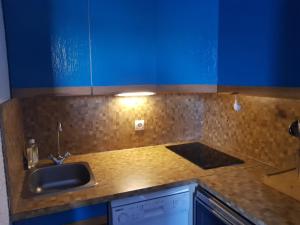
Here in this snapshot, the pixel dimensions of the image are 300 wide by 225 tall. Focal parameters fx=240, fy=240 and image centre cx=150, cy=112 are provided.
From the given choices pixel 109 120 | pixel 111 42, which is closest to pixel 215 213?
pixel 109 120

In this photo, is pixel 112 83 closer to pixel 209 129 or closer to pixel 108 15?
pixel 108 15

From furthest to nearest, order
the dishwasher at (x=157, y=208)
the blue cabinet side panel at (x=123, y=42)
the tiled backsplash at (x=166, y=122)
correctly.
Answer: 1. the tiled backsplash at (x=166, y=122)
2. the blue cabinet side panel at (x=123, y=42)
3. the dishwasher at (x=157, y=208)

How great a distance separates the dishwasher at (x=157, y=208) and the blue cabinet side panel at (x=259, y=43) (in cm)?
67

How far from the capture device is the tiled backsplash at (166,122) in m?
1.42

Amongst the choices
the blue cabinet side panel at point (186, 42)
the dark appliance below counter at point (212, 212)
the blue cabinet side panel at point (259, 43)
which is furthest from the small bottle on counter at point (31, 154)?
the blue cabinet side panel at point (259, 43)

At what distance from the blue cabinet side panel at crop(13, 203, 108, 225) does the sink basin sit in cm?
14

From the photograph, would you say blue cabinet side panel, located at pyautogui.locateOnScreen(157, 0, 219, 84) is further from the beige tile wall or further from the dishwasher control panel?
the beige tile wall

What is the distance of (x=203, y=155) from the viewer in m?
1.67

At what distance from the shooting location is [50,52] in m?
1.24

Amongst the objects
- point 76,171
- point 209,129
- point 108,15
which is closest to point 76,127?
point 76,171

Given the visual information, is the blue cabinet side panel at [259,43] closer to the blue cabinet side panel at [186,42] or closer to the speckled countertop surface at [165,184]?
the blue cabinet side panel at [186,42]

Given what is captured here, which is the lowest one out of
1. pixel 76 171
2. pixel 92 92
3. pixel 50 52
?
pixel 76 171

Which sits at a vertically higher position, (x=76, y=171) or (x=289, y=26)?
(x=289, y=26)

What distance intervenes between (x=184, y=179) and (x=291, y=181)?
0.54 metres
